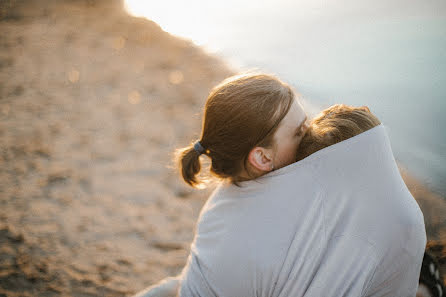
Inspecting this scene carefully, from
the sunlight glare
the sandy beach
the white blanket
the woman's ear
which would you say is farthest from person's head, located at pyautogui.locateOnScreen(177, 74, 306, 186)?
the sunlight glare

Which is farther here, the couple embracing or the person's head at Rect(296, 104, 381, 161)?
the person's head at Rect(296, 104, 381, 161)

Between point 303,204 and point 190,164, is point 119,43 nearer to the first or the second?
point 190,164

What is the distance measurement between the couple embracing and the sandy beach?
1570 mm

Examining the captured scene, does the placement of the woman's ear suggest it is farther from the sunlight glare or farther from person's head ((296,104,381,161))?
the sunlight glare

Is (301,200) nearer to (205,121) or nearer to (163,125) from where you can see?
(205,121)

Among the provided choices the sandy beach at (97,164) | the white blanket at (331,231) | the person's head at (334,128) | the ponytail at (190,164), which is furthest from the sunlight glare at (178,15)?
the white blanket at (331,231)

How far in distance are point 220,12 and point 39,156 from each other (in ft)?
28.3

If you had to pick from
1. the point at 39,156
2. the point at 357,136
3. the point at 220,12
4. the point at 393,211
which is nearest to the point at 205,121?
the point at 357,136

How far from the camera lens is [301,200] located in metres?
1.23

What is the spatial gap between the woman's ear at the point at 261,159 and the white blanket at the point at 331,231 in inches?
2.0

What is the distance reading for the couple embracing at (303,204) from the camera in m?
1.19

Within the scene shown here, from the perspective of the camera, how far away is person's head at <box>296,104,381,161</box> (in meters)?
1.32

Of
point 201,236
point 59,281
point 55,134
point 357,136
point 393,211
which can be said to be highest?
point 357,136

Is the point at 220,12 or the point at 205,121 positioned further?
the point at 220,12
